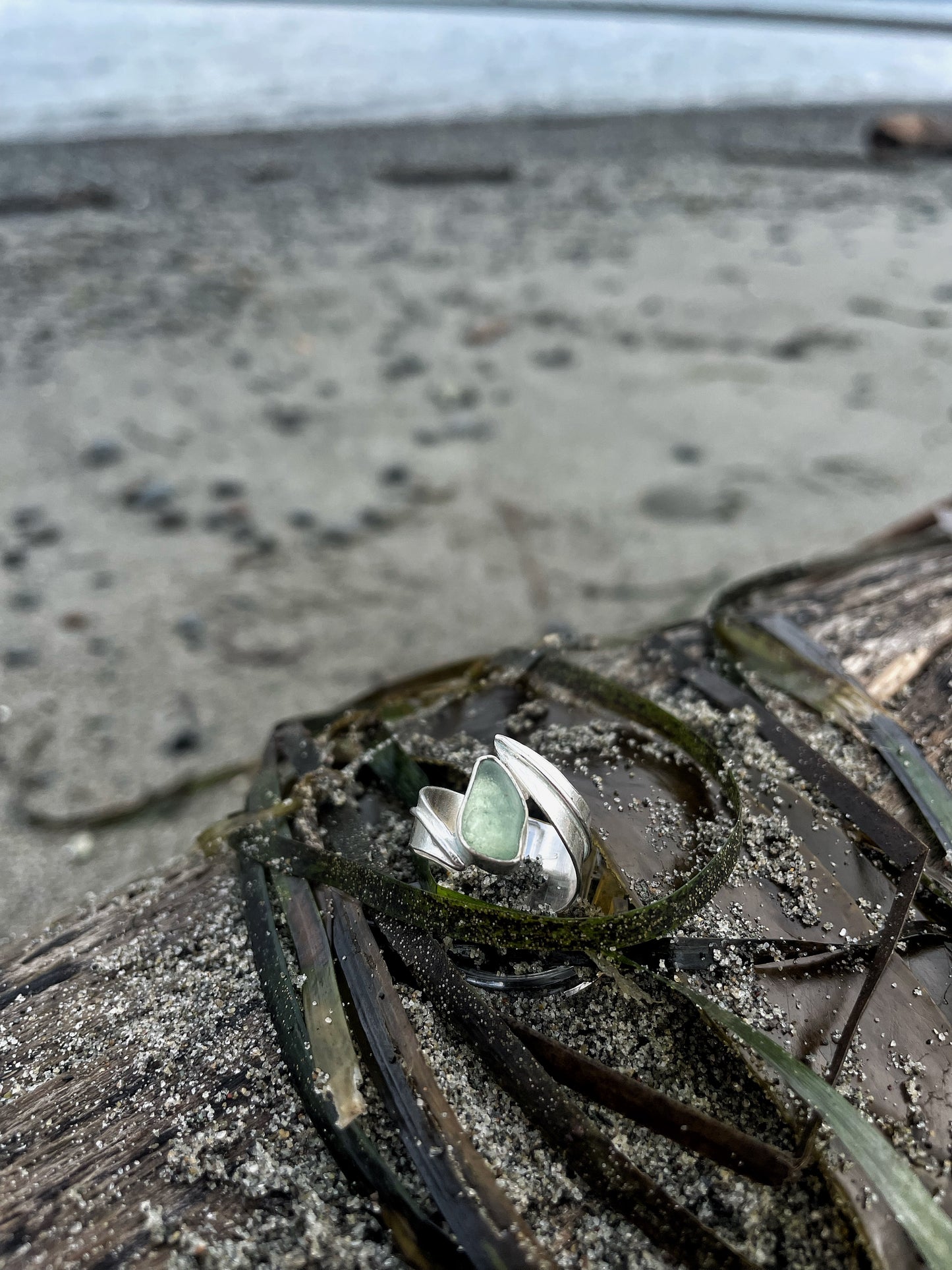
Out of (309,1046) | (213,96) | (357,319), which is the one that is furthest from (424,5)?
(309,1046)

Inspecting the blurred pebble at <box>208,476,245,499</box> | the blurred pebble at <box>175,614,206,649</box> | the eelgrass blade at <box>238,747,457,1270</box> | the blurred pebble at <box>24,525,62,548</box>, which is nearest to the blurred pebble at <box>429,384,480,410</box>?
the blurred pebble at <box>208,476,245,499</box>

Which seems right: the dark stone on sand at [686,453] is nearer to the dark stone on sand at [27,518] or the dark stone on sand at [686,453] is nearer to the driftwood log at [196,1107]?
the driftwood log at [196,1107]

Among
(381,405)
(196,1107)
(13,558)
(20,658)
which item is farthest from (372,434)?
(196,1107)

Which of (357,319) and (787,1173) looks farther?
(357,319)

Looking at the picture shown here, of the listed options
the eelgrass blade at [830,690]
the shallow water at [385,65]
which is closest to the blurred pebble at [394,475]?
the eelgrass blade at [830,690]

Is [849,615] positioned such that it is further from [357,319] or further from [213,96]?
[213,96]

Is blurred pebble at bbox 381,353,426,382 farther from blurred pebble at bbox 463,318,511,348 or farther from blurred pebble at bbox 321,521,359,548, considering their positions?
blurred pebble at bbox 321,521,359,548
